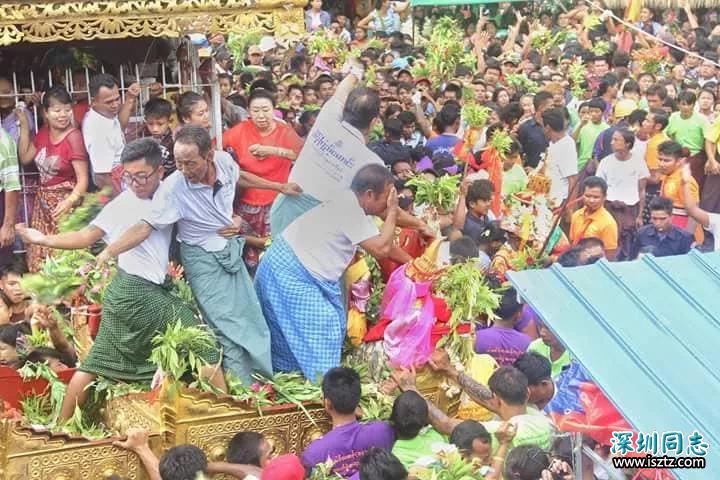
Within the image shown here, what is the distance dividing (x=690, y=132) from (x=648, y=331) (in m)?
7.94

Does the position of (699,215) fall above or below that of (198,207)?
below

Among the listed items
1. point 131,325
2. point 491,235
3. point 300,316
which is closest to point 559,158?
point 491,235

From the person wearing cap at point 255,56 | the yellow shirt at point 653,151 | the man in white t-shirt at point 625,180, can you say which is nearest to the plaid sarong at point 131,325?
the man in white t-shirt at point 625,180

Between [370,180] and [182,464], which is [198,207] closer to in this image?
[370,180]

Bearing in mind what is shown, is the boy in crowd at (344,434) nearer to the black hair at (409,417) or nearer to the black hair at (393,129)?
the black hair at (409,417)

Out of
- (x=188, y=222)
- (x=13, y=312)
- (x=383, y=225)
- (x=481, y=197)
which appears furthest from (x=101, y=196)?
(x=481, y=197)

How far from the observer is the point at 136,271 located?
5.65m

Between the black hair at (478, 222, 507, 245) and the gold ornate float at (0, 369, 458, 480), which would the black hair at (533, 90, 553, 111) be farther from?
the gold ornate float at (0, 369, 458, 480)

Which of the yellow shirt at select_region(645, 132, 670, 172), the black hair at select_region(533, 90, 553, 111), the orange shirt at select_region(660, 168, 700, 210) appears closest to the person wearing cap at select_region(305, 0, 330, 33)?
the black hair at select_region(533, 90, 553, 111)

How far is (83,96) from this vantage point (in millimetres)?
7832

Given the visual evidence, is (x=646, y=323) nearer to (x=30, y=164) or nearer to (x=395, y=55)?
(x=30, y=164)

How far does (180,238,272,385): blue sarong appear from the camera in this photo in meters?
5.80

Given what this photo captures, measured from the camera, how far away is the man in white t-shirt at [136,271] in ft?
18.5

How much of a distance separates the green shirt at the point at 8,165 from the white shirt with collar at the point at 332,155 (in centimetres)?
240
